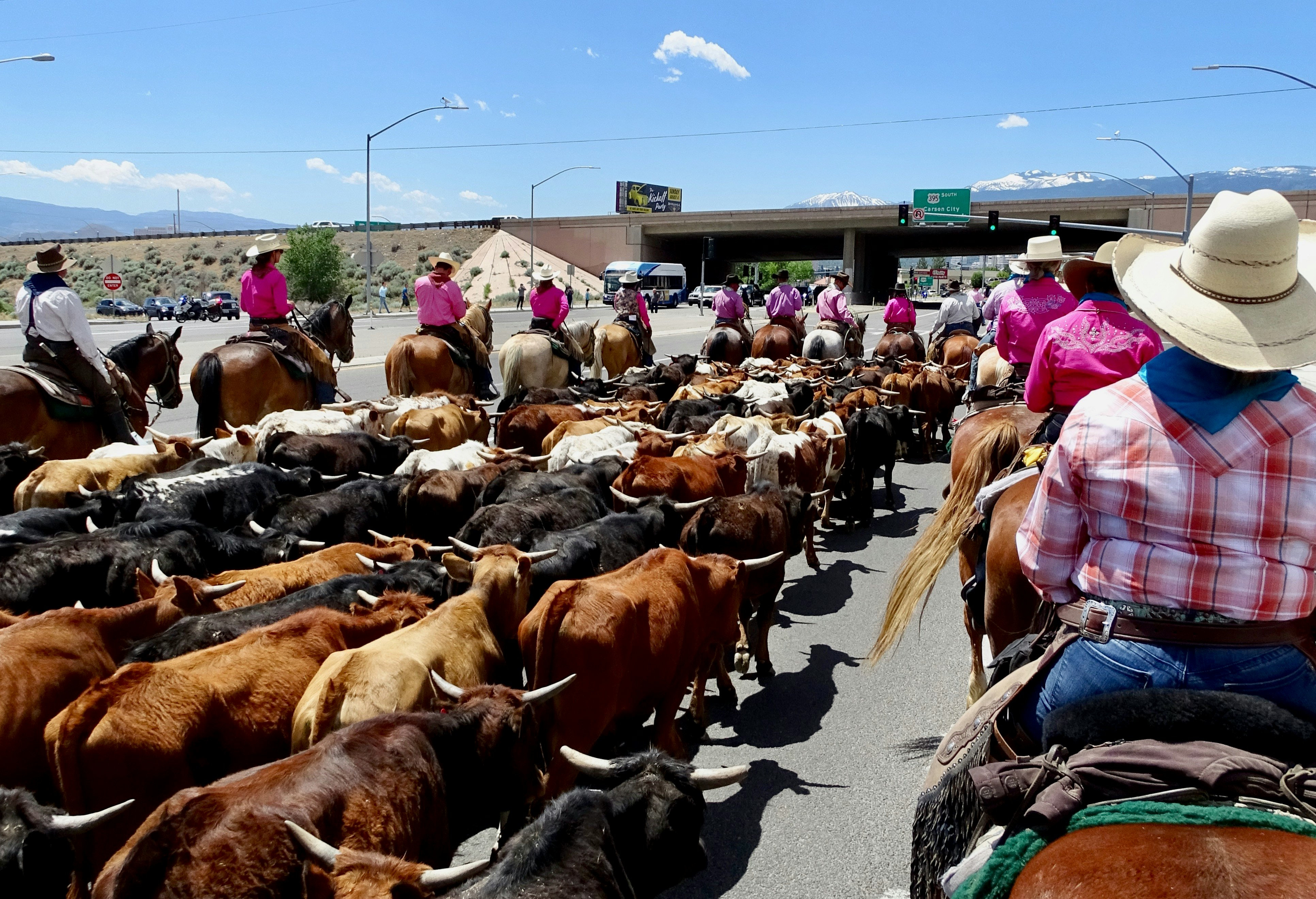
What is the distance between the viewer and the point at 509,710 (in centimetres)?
384

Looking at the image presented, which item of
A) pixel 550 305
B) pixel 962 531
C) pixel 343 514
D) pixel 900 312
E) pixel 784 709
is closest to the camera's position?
pixel 962 531

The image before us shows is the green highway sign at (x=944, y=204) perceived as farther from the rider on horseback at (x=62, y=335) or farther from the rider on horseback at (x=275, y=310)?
the rider on horseback at (x=62, y=335)

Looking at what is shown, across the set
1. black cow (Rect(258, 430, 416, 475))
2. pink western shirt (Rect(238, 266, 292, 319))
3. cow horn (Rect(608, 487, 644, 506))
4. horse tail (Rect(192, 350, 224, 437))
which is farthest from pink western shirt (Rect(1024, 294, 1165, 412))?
pink western shirt (Rect(238, 266, 292, 319))

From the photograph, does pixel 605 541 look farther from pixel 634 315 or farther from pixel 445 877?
pixel 634 315

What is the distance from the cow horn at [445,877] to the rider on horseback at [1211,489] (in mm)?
1650

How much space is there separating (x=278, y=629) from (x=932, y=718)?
12.0 feet

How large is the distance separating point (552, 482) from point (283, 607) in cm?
276

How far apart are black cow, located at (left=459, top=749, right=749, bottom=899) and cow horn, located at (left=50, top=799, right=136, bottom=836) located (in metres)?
1.26

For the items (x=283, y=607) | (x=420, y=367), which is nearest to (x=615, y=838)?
(x=283, y=607)

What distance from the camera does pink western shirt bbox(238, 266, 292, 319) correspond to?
11766 millimetres

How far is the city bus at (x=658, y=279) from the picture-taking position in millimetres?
64625

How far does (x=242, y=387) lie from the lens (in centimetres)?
1076

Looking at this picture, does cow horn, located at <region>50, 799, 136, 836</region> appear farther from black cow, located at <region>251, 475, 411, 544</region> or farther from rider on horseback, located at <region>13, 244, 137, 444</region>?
rider on horseback, located at <region>13, 244, 137, 444</region>

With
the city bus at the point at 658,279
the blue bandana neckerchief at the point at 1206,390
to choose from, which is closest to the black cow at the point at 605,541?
the blue bandana neckerchief at the point at 1206,390
